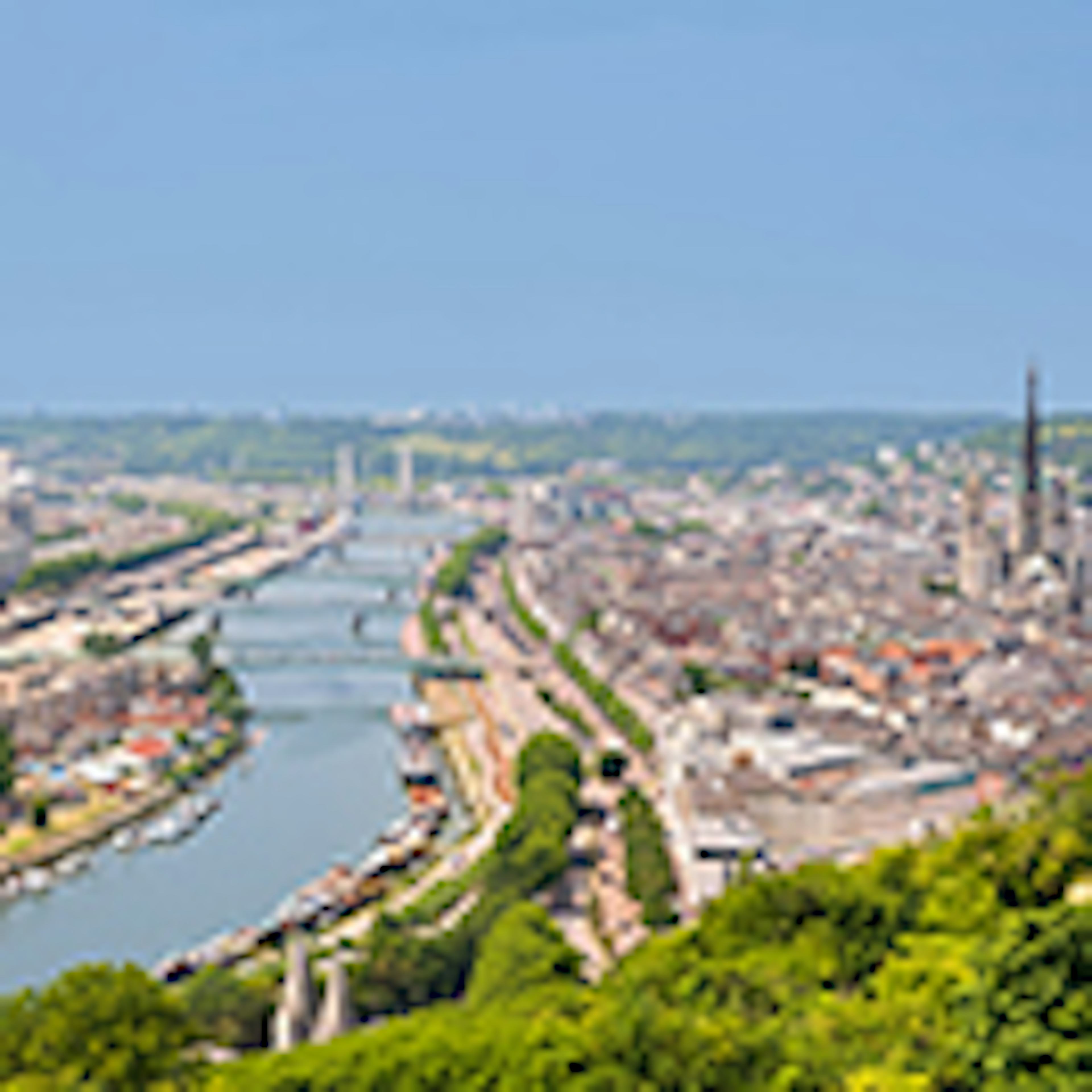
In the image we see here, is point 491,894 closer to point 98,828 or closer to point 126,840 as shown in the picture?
point 126,840

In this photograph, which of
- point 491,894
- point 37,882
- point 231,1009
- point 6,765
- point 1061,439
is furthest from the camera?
point 1061,439

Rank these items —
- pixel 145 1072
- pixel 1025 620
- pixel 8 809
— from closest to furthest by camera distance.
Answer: pixel 145 1072
pixel 8 809
pixel 1025 620

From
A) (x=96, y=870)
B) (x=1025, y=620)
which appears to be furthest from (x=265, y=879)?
(x=1025, y=620)

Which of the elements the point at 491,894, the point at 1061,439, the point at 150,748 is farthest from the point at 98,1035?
the point at 1061,439

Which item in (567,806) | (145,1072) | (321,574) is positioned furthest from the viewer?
(321,574)

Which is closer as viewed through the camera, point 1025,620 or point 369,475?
point 1025,620

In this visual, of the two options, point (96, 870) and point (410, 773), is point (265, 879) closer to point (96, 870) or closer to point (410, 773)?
point (96, 870)

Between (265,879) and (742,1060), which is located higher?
(742,1060)
